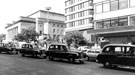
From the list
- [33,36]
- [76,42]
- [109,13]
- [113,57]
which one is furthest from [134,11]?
[33,36]

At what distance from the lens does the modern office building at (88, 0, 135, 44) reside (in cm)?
2842

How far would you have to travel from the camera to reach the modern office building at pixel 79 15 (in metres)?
47.9

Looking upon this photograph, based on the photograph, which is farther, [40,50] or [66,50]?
[40,50]

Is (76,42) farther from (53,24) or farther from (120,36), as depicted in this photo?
(53,24)

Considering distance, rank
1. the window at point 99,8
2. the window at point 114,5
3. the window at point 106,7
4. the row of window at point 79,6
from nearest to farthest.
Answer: the window at point 114,5, the window at point 106,7, the window at point 99,8, the row of window at point 79,6

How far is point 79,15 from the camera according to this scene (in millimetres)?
51781

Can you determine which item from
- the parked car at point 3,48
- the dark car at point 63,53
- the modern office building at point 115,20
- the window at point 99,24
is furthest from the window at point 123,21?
the parked car at point 3,48

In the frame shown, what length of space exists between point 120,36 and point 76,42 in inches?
541

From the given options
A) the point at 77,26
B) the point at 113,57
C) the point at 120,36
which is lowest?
the point at 113,57

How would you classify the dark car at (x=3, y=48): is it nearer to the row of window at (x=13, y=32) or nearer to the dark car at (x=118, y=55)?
the dark car at (x=118, y=55)

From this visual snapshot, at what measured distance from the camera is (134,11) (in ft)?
93.5

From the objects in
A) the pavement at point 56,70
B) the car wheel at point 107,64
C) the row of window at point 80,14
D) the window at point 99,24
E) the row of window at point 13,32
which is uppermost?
the row of window at point 80,14

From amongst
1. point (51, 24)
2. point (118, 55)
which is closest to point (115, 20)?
point (118, 55)

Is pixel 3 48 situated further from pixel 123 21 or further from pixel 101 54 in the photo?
pixel 123 21
